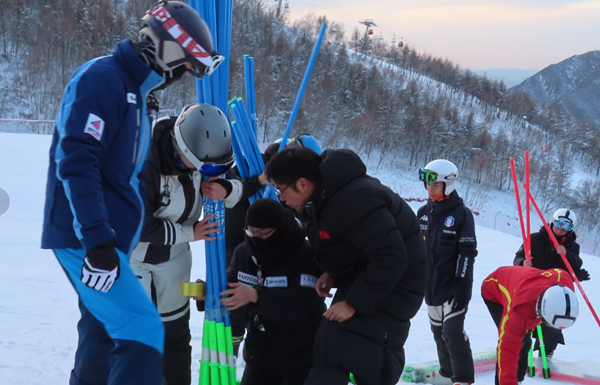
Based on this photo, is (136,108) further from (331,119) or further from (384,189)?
(331,119)

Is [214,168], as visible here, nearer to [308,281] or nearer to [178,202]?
[178,202]

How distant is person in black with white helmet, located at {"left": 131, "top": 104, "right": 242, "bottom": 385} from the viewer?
2.03 meters

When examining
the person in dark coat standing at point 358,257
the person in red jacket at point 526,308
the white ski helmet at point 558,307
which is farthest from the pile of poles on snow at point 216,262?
the white ski helmet at point 558,307

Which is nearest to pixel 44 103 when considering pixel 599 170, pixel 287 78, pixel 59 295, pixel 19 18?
pixel 19 18

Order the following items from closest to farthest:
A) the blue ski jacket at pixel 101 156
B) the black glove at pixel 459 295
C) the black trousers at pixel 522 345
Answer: the blue ski jacket at pixel 101 156 → the black trousers at pixel 522 345 → the black glove at pixel 459 295

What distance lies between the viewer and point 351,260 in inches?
77.2

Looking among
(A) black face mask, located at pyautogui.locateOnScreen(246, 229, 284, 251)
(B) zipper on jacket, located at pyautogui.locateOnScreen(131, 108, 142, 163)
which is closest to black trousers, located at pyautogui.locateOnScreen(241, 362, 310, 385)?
(A) black face mask, located at pyautogui.locateOnScreen(246, 229, 284, 251)

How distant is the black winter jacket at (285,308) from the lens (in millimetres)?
2109

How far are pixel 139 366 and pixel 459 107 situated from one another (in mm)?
60664

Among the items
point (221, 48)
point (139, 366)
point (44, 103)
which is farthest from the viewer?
point (44, 103)

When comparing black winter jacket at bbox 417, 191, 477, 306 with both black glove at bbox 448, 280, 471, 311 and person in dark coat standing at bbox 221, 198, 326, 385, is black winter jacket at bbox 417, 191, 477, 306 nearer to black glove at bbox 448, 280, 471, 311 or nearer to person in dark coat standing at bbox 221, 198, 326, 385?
black glove at bbox 448, 280, 471, 311

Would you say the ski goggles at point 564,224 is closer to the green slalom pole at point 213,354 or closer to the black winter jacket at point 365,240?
the black winter jacket at point 365,240

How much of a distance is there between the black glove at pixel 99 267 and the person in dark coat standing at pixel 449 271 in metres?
2.73

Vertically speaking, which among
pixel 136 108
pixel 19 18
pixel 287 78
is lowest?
pixel 136 108
